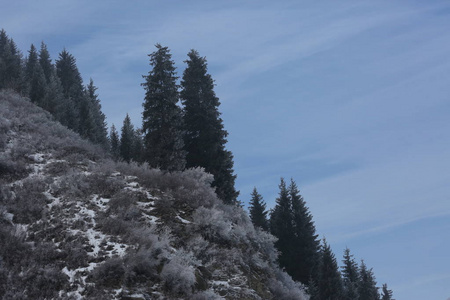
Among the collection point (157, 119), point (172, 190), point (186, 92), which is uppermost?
point (186, 92)

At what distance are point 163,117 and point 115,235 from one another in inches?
583

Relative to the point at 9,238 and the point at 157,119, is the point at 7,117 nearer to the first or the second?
the point at 157,119

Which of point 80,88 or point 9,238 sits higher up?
point 80,88

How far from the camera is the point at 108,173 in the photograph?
71.9ft

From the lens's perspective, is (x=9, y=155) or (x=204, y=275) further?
(x=9, y=155)

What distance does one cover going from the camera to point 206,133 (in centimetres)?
3173

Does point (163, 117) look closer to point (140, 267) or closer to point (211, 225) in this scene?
point (211, 225)

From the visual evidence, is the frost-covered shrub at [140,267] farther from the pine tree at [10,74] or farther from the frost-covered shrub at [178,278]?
the pine tree at [10,74]

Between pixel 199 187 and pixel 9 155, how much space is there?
1060cm

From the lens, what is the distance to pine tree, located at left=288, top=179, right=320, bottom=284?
130ft

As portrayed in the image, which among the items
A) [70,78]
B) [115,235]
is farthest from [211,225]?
[70,78]

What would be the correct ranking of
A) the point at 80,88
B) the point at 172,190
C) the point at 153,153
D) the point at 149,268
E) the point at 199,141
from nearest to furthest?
the point at 149,268
the point at 172,190
the point at 153,153
the point at 199,141
the point at 80,88

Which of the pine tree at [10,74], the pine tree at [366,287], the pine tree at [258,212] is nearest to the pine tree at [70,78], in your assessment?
the pine tree at [10,74]

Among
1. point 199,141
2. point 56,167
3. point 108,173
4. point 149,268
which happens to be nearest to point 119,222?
point 149,268
